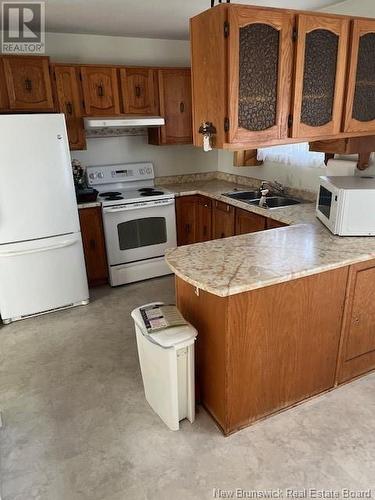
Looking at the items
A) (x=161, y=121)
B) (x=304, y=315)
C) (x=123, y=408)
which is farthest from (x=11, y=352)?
(x=161, y=121)

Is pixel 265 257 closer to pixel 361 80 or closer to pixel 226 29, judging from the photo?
pixel 226 29

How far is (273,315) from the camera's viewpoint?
1821 millimetres

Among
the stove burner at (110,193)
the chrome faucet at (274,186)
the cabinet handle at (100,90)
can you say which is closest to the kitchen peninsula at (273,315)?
the chrome faucet at (274,186)

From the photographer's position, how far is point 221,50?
5.54 ft

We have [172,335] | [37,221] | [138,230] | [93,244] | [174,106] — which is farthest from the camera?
[174,106]

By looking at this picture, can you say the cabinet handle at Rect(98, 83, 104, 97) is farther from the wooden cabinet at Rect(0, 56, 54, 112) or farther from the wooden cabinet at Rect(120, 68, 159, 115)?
the wooden cabinet at Rect(0, 56, 54, 112)

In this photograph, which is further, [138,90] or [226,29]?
[138,90]

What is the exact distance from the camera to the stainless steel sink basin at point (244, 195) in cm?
361

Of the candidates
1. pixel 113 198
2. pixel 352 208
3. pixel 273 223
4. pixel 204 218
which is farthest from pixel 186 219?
pixel 352 208

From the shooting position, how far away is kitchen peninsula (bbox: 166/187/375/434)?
174cm

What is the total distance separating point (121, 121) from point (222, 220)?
1372mm

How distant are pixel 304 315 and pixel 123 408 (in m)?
1.21

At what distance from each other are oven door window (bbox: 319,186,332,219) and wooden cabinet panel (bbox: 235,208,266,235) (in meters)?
0.56

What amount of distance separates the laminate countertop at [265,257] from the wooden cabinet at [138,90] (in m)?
2.14
